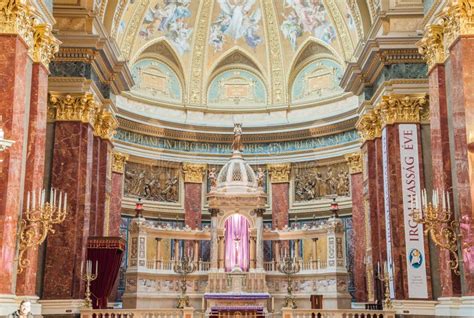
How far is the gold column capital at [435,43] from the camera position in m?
13.6

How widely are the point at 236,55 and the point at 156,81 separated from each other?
435 cm

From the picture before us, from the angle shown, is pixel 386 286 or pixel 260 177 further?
pixel 260 177

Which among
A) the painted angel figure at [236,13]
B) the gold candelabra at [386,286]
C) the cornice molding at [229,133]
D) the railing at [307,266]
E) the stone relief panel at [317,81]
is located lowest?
the gold candelabra at [386,286]

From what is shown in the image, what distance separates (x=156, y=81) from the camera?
30969 mm

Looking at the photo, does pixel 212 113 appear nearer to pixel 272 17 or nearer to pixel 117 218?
pixel 272 17

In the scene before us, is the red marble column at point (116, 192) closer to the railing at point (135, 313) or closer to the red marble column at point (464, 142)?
the railing at point (135, 313)

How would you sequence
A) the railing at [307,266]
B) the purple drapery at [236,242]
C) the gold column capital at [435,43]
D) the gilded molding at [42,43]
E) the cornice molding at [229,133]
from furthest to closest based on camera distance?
the cornice molding at [229,133]
the railing at [307,266]
the purple drapery at [236,242]
the gold column capital at [435,43]
the gilded molding at [42,43]

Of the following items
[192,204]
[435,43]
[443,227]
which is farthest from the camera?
[192,204]

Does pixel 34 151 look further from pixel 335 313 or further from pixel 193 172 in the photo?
pixel 193 172

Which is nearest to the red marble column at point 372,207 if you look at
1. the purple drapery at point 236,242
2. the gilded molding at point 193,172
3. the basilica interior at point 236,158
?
the basilica interior at point 236,158

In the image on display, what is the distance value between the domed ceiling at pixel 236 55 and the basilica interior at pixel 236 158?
0.26ft

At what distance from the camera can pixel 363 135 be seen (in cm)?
2239

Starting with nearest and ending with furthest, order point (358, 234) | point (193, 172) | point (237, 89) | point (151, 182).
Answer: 1. point (358, 234)
2. point (151, 182)
3. point (193, 172)
4. point (237, 89)

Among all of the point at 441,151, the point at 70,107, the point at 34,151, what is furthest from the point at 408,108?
the point at 34,151
